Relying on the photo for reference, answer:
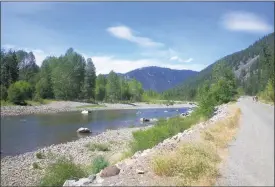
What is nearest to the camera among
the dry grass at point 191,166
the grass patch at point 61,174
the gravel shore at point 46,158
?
the dry grass at point 191,166

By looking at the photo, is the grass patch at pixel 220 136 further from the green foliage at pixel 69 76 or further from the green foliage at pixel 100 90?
the green foliage at pixel 100 90

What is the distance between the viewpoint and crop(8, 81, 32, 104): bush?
360 ft

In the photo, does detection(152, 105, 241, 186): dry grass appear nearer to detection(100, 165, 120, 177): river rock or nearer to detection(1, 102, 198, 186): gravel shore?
detection(100, 165, 120, 177): river rock

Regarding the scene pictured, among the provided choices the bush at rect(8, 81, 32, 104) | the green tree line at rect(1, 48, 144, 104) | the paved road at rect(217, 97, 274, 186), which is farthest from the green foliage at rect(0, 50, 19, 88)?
the paved road at rect(217, 97, 274, 186)

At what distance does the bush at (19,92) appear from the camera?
110 m

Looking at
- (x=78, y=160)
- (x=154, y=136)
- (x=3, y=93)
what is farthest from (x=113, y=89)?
(x=154, y=136)

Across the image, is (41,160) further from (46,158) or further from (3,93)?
(3,93)

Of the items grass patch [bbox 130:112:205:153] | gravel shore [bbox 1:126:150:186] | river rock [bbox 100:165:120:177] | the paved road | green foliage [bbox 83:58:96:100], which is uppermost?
green foliage [bbox 83:58:96:100]

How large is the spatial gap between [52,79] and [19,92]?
75.6 ft

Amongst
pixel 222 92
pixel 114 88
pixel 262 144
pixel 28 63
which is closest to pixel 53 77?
pixel 28 63

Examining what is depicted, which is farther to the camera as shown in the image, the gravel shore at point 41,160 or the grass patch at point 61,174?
the gravel shore at point 41,160

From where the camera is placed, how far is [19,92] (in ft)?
372

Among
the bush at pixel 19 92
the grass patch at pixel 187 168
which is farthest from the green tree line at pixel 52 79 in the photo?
the grass patch at pixel 187 168

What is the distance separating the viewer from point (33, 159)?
35.1 metres
